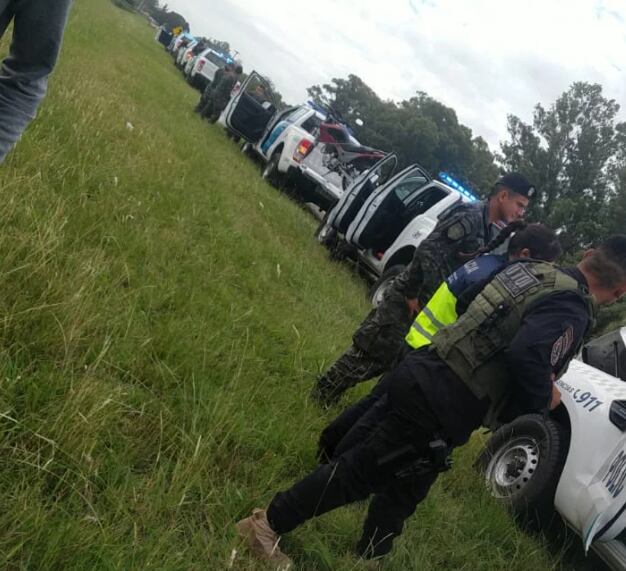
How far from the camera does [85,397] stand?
82.5 inches

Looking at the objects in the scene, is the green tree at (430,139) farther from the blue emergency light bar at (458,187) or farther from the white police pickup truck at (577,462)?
the white police pickup truck at (577,462)

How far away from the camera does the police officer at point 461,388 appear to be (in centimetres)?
218

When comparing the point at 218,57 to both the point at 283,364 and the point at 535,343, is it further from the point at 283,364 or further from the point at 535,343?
the point at 535,343

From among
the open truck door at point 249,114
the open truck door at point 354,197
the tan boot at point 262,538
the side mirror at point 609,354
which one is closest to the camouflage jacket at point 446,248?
the side mirror at point 609,354

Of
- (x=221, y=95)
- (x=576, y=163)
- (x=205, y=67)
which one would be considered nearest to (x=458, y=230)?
(x=221, y=95)

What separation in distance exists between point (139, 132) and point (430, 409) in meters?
4.99

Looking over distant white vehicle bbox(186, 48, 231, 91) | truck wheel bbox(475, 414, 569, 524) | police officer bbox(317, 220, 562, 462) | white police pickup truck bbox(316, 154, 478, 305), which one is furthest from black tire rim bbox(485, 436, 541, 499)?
distant white vehicle bbox(186, 48, 231, 91)

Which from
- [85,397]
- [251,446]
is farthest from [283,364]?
[85,397]

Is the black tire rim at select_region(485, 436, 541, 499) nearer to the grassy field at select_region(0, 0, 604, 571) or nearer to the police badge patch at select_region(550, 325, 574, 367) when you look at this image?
the grassy field at select_region(0, 0, 604, 571)

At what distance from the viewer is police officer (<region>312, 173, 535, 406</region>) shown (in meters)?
3.63

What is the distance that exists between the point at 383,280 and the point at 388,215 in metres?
1.13

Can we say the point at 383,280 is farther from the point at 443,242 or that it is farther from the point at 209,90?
the point at 209,90

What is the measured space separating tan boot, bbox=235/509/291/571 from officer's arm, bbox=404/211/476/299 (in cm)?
191

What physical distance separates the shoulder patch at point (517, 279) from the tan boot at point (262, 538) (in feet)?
4.21
